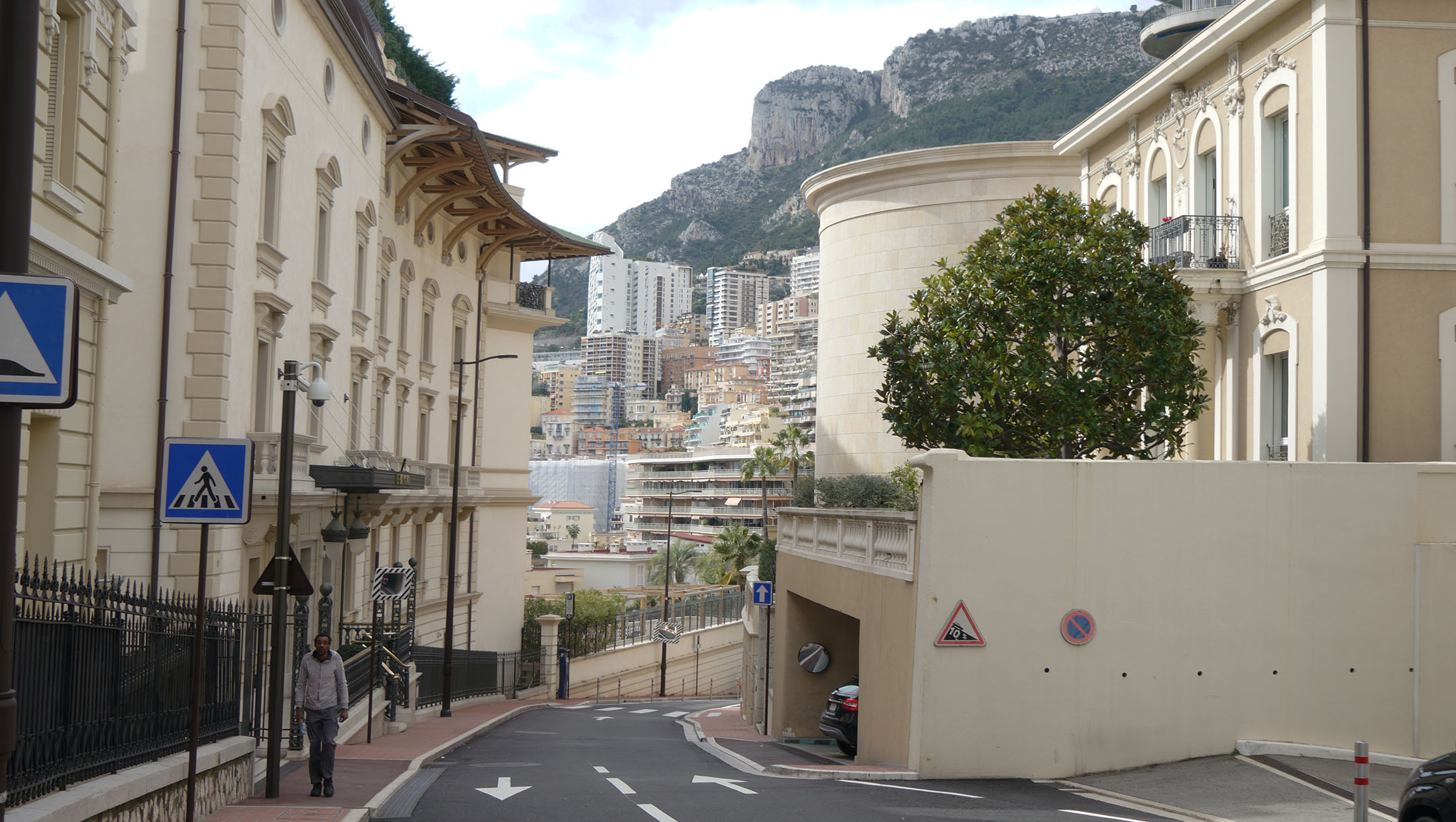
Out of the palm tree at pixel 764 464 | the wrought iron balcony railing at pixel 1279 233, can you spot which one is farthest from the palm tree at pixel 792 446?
the wrought iron balcony railing at pixel 1279 233

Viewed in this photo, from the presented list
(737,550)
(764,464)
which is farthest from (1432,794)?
(764,464)

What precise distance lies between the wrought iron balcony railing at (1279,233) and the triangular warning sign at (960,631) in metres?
9.83

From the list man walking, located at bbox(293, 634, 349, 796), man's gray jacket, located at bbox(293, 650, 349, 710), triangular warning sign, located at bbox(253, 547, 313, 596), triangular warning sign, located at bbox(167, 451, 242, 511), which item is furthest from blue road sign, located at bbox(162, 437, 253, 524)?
man's gray jacket, located at bbox(293, 650, 349, 710)

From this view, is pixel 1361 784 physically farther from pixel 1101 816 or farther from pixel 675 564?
pixel 675 564

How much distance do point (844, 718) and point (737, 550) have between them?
176ft

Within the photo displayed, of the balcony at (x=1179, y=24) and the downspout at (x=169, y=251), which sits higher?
the balcony at (x=1179, y=24)

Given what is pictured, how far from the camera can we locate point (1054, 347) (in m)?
21.9

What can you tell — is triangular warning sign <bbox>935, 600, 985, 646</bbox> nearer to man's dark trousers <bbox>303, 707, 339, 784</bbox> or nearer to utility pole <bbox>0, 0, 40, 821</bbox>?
man's dark trousers <bbox>303, 707, 339, 784</bbox>

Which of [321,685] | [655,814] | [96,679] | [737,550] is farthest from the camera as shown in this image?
[737,550]

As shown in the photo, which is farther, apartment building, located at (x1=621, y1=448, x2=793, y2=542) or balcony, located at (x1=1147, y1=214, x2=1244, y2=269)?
apartment building, located at (x1=621, y1=448, x2=793, y2=542)

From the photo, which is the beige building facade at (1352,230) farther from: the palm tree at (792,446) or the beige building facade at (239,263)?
the palm tree at (792,446)

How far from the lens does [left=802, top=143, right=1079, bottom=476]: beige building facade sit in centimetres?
4931

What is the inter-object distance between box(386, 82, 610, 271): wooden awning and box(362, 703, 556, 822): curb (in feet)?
45.0

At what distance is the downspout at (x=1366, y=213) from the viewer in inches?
781
